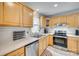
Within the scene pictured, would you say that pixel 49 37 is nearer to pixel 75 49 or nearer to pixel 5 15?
pixel 75 49

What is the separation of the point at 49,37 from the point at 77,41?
4.32ft

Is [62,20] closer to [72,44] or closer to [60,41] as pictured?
[60,41]

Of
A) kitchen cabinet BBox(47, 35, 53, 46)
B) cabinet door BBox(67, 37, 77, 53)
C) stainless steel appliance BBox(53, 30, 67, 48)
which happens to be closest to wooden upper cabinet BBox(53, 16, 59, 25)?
stainless steel appliance BBox(53, 30, 67, 48)

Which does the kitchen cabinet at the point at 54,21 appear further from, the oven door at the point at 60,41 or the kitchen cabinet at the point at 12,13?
the kitchen cabinet at the point at 12,13

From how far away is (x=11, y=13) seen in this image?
1.68 m

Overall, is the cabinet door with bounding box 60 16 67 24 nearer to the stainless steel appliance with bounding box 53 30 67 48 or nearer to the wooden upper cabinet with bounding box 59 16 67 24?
the wooden upper cabinet with bounding box 59 16 67 24

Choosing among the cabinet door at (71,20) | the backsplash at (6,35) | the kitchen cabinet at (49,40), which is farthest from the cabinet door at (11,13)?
the kitchen cabinet at (49,40)

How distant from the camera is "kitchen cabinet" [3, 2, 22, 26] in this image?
1.51 meters

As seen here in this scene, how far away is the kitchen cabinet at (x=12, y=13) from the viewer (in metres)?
1.51

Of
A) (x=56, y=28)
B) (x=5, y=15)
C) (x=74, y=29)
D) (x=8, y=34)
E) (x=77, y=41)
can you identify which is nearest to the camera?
(x=5, y=15)

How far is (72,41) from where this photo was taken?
130 inches

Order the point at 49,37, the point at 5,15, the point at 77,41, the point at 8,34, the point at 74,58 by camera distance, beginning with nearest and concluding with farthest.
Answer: the point at 74,58, the point at 5,15, the point at 8,34, the point at 77,41, the point at 49,37

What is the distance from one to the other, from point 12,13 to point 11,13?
3cm

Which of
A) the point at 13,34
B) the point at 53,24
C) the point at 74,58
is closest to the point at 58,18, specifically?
the point at 53,24
